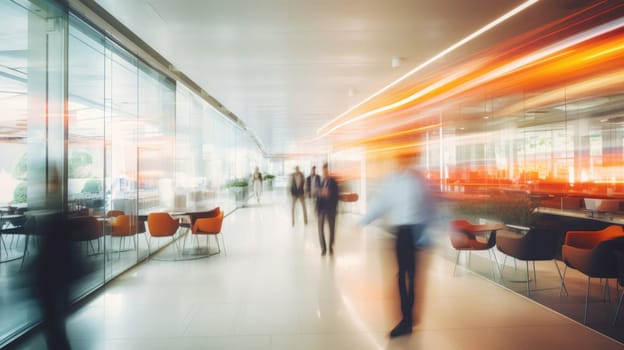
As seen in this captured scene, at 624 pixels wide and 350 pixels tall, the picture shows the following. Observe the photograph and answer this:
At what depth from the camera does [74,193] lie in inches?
167

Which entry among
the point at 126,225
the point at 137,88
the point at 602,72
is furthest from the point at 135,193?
the point at 602,72

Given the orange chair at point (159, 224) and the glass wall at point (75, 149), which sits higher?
the glass wall at point (75, 149)

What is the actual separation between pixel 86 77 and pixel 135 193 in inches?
97.0

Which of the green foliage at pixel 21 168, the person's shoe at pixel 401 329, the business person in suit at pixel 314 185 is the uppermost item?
the green foliage at pixel 21 168

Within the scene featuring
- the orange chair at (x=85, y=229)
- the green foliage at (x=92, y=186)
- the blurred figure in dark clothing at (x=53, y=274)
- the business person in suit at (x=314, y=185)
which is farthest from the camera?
the business person in suit at (x=314, y=185)

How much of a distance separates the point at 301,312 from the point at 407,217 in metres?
1.64

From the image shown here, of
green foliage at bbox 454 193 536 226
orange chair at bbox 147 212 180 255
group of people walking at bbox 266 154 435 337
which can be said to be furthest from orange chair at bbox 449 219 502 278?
orange chair at bbox 147 212 180 255

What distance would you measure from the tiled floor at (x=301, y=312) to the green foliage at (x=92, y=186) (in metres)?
1.34

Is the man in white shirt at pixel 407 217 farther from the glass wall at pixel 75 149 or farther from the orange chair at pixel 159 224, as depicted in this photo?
the orange chair at pixel 159 224

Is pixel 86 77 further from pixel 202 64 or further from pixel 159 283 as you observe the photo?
pixel 159 283

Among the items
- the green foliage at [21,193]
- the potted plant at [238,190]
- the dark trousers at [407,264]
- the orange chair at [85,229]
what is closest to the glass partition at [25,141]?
the green foliage at [21,193]

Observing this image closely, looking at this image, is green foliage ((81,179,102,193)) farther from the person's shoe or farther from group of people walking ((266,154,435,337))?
the person's shoe

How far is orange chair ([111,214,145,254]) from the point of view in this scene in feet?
18.9

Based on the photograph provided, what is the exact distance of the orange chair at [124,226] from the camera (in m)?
5.75
